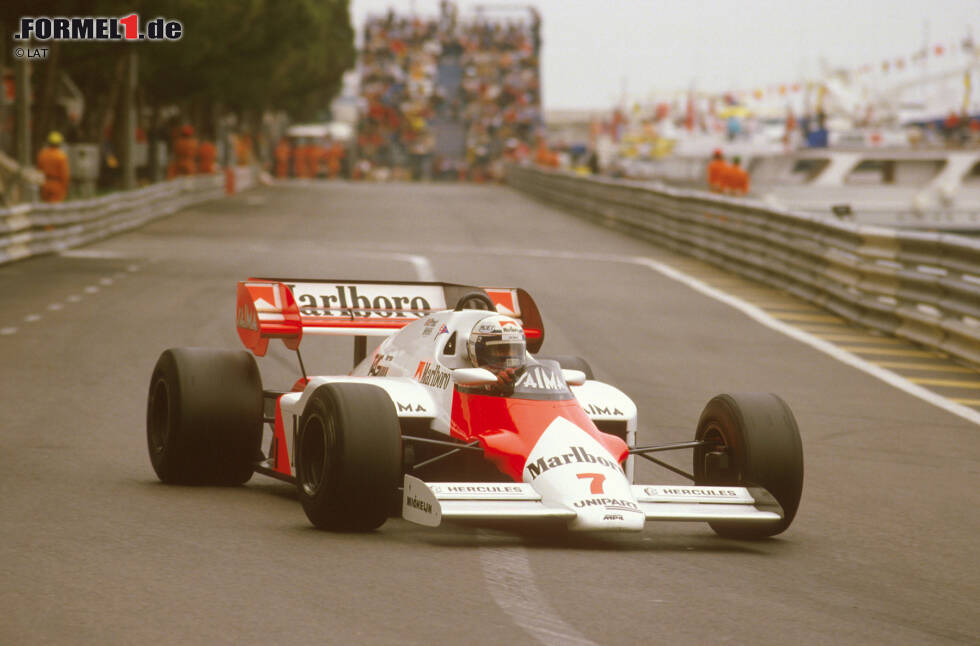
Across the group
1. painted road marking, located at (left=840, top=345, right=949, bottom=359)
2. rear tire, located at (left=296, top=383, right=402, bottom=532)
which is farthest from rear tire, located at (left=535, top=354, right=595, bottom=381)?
painted road marking, located at (left=840, top=345, right=949, bottom=359)

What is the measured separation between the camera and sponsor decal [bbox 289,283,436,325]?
10.1 metres

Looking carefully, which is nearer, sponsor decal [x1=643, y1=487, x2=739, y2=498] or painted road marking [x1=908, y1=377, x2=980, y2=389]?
sponsor decal [x1=643, y1=487, x2=739, y2=498]

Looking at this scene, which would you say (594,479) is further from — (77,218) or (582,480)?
(77,218)

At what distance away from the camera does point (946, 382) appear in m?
15.8

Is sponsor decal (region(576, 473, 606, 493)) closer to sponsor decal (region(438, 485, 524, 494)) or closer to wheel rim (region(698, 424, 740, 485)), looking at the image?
sponsor decal (region(438, 485, 524, 494))

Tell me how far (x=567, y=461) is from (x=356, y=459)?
0.87 metres

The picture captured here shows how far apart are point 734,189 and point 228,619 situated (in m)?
32.4

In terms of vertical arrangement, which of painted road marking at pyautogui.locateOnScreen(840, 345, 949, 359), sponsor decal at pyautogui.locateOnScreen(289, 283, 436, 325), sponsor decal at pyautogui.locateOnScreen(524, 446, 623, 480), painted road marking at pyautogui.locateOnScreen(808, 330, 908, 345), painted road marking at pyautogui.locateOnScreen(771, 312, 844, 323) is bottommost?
painted road marking at pyautogui.locateOnScreen(771, 312, 844, 323)

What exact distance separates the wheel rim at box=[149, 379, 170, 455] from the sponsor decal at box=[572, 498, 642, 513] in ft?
9.21

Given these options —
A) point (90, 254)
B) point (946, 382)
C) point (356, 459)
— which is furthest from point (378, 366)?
point (90, 254)

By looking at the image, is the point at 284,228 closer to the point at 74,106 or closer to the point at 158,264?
the point at 158,264

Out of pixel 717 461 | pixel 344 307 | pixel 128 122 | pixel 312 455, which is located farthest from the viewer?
pixel 128 122

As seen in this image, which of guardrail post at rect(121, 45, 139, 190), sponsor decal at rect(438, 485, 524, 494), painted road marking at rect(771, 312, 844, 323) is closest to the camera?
sponsor decal at rect(438, 485, 524, 494)

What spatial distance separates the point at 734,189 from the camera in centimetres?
3784
